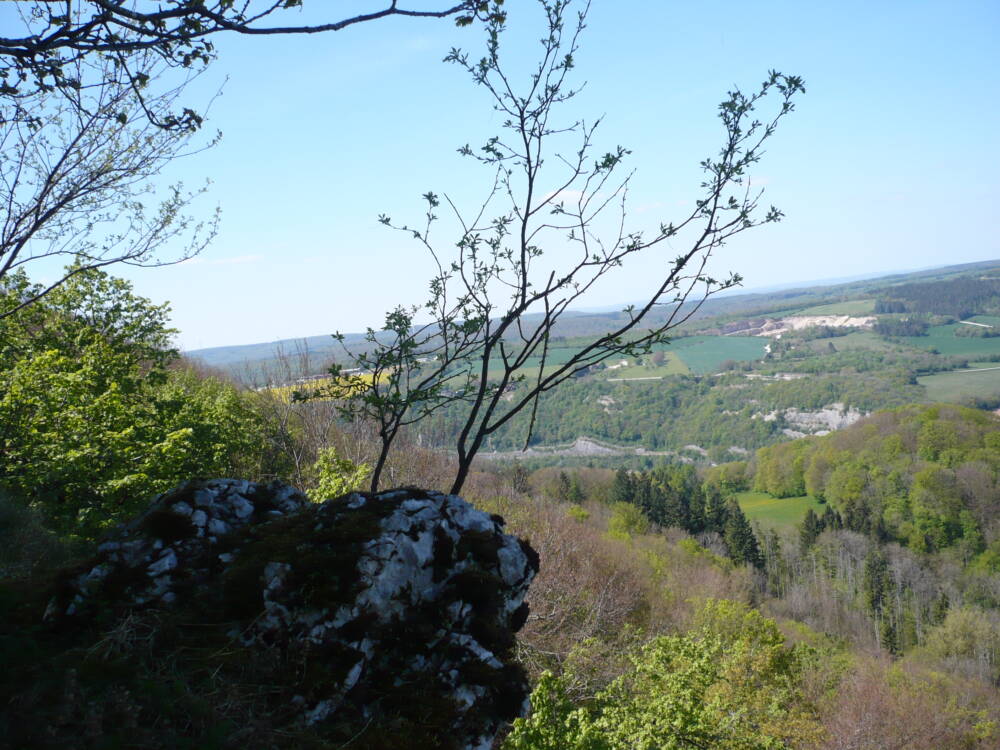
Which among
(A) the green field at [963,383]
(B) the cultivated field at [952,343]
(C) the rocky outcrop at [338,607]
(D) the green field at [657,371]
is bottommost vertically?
(A) the green field at [963,383]

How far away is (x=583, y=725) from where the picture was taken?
9.11 metres

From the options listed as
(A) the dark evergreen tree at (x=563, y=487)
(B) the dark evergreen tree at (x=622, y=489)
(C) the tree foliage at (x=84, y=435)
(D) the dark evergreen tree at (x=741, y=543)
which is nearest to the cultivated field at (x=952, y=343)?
(D) the dark evergreen tree at (x=741, y=543)

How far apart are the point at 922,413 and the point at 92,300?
10509 cm

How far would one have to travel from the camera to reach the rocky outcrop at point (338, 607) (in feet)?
11.5

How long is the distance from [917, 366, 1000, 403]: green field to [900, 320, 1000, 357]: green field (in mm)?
10668

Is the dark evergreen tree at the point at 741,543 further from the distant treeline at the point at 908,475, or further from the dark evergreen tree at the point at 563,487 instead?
the dark evergreen tree at the point at 563,487

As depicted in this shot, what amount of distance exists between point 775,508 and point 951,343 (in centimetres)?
11839

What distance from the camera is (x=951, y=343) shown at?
176 m

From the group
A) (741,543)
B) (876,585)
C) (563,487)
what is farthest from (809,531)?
(563,487)

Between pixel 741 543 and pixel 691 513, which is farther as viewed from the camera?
pixel 691 513

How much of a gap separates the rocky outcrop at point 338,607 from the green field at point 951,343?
643ft

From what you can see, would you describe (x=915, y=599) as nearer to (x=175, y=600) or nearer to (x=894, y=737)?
(x=894, y=737)

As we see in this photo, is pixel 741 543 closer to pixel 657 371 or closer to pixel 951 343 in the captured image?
pixel 657 371

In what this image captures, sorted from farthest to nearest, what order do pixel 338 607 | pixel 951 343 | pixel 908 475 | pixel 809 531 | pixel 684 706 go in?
pixel 951 343 < pixel 908 475 < pixel 809 531 < pixel 684 706 < pixel 338 607
